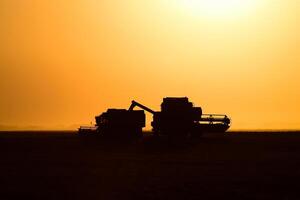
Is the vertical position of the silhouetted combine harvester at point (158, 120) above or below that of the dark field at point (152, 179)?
above

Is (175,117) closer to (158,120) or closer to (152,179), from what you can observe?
(158,120)

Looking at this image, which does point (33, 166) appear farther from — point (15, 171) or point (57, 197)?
point (57, 197)

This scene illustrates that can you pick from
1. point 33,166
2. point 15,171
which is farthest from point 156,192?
point 33,166

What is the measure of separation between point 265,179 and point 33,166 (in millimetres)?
14349

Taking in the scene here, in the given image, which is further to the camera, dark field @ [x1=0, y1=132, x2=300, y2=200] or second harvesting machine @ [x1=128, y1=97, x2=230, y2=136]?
second harvesting machine @ [x1=128, y1=97, x2=230, y2=136]

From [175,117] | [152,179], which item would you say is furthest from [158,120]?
[152,179]

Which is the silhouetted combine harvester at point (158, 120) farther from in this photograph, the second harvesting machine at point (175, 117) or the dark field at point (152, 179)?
the dark field at point (152, 179)

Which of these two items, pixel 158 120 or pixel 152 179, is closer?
pixel 152 179

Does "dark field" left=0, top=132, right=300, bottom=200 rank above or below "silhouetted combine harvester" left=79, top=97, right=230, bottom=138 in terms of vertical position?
below

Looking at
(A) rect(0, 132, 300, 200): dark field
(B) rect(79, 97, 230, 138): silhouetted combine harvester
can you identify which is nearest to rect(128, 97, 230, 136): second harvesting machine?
(B) rect(79, 97, 230, 138): silhouetted combine harvester

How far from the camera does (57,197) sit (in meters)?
16.1

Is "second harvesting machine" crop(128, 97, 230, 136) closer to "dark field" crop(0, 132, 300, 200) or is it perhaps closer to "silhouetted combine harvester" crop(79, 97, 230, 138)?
"silhouetted combine harvester" crop(79, 97, 230, 138)

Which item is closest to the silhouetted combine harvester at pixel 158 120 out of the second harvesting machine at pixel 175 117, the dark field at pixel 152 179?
the second harvesting machine at pixel 175 117

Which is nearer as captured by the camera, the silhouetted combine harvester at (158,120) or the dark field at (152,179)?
the dark field at (152,179)
